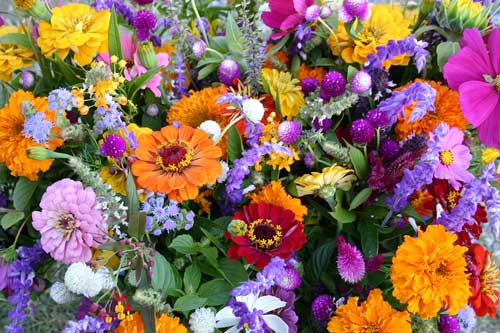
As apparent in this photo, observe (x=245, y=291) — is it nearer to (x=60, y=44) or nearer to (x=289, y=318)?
(x=289, y=318)

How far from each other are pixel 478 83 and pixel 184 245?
413 mm

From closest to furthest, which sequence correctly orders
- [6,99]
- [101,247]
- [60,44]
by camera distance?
[101,247]
[60,44]
[6,99]

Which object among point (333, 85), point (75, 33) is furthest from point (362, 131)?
point (75, 33)

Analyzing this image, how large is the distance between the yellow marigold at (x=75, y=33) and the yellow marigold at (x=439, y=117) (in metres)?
0.43

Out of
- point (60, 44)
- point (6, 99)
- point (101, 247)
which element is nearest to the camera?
point (101, 247)

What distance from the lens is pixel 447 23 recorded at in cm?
74

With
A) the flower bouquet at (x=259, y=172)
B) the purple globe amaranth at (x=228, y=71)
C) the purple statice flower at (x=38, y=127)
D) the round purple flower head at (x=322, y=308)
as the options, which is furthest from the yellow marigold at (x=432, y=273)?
the purple statice flower at (x=38, y=127)

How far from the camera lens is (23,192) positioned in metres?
0.71

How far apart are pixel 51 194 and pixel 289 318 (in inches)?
12.6

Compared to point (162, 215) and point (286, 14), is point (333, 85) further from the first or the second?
point (162, 215)

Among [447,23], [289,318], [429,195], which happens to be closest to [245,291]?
[289,318]

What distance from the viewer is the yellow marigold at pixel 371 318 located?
616 millimetres

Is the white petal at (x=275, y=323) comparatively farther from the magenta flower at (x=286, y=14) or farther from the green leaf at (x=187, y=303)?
the magenta flower at (x=286, y=14)

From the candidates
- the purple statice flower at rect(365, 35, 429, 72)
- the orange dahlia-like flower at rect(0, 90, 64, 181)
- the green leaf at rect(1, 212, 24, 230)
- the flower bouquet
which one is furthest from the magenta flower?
the green leaf at rect(1, 212, 24, 230)
